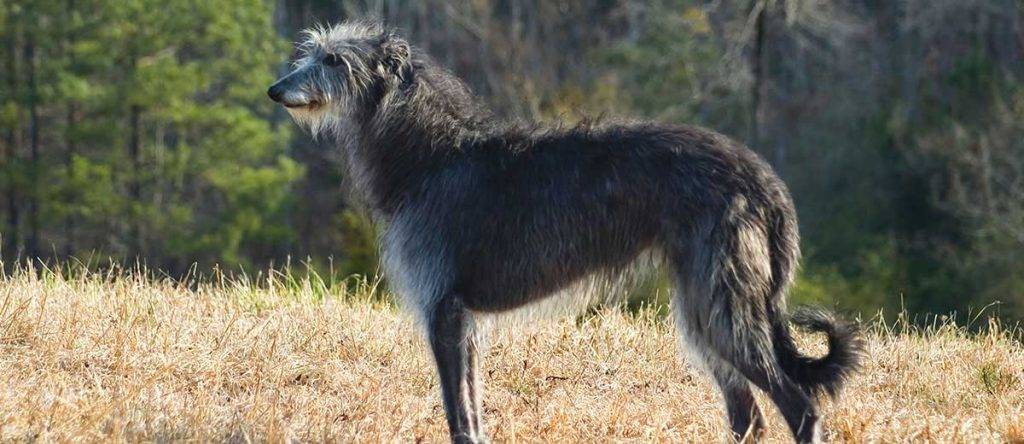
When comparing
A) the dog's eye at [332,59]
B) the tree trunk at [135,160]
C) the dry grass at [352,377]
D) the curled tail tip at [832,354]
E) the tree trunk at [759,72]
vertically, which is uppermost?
the dog's eye at [332,59]

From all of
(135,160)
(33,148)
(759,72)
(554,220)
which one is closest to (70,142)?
(33,148)

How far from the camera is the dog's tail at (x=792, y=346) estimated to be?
20.0 ft

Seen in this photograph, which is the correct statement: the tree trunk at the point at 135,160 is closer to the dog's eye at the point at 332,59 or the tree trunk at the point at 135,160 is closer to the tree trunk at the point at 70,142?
the tree trunk at the point at 70,142

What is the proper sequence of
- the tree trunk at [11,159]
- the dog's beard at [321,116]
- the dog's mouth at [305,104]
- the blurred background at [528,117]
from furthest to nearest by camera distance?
1. the tree trunk at [11,159]
2. the blurred background at [528,117]
3. the dog's beard at [321,116]
4. the dog's mouth at [305,104]

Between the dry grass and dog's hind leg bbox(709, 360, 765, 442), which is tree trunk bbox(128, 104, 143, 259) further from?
dog's hind leg bbox(709, 360, 765, 442)

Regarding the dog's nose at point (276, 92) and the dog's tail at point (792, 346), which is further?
the dog's nose at point (276, 92)

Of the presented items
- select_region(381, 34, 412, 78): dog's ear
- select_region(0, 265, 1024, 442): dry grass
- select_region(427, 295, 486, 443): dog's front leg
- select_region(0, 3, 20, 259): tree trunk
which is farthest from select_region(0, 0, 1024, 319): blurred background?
select_region(427, 295, 486, 443): dog's front leg

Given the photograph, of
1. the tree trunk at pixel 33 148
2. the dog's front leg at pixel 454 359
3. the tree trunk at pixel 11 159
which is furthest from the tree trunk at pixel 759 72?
the dog's front leg at pixel 454 359

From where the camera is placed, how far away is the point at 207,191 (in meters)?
38.7

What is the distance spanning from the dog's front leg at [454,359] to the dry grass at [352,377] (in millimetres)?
268

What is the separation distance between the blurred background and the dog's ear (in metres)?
23.2

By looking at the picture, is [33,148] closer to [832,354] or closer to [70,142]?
[70,142]

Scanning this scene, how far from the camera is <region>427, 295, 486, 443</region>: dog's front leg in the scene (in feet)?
20.3

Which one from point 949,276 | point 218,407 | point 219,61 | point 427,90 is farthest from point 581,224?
point 219,61
